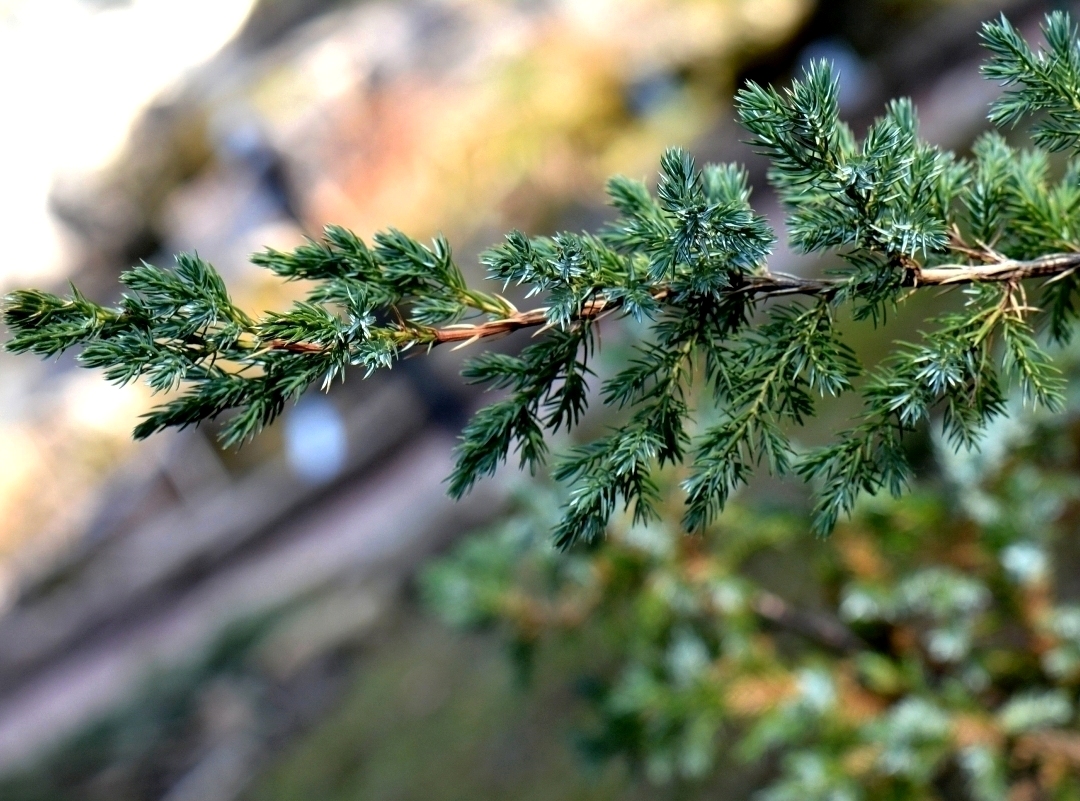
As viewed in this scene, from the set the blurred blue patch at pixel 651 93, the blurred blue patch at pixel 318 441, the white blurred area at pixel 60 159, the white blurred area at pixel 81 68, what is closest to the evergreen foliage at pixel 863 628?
the blurred blue patch at pixel 318 441

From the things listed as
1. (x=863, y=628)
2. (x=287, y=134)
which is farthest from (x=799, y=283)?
(x=287, y=134)

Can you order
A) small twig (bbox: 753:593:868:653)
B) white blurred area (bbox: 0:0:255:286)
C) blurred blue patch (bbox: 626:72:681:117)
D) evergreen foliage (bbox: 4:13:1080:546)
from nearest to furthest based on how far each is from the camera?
evergreen foliage (bbox: 4:13:1080:546) → small twig (bbox: 753:593:868:653) → blurred blue patch (bbox: 626:72:681:117) → white blurred area (bbox: 0:0:255:286)

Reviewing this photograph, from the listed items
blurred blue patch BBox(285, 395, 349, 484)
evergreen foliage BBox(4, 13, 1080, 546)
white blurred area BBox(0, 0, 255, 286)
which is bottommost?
evergreen foliage BBox(4, 13, 1080, 546)

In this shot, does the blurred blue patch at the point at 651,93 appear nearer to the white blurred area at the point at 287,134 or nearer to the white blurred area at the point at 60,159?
the white blurred area at the point at 287,134

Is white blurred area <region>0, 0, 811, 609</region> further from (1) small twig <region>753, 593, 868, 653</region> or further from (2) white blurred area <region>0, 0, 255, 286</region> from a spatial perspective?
(1) small twig <region>753, 593, 868, 653</region>

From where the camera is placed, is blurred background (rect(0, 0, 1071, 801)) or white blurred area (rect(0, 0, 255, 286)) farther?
white blurred area (rect(0, 0, 255, 286))

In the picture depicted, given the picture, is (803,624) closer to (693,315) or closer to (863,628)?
(863,628)

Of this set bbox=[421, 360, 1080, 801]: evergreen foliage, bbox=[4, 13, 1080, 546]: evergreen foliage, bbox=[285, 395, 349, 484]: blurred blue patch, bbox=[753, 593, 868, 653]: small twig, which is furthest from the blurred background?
bbox=[4, 13, 1080, 546]: evergreen foliage
